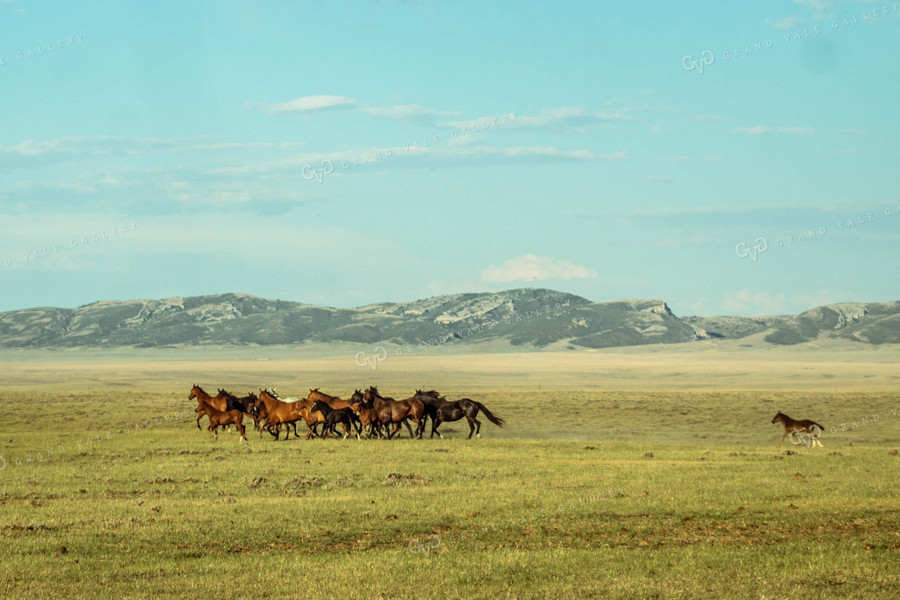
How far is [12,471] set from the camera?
24719 millimetres

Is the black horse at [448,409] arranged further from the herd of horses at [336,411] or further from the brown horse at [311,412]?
the brown horse at [311,412]

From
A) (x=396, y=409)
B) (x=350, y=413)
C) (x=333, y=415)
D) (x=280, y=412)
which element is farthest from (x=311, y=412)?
(x=396, y=409)

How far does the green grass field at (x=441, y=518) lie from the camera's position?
490 inches

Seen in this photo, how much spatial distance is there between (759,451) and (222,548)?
20034mm

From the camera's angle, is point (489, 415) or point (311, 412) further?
point (489, 415)

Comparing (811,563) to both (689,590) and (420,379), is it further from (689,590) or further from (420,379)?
(420,379)

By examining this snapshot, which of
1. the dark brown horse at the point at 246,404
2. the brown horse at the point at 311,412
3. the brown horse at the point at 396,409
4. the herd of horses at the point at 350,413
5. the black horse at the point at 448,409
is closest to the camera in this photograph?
the herd of horses at the point at 350,413

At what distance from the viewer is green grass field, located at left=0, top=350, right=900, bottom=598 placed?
12438 millimetres

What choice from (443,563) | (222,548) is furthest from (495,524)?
(222,548)

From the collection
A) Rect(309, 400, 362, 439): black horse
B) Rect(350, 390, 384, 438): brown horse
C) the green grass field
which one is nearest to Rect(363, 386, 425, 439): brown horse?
Rect(350, 390, 384, 438): brown horse

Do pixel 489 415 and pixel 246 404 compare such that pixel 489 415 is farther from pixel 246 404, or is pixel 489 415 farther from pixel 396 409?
pixel 246 404

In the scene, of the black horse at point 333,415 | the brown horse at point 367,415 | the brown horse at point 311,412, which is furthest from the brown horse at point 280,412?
the brown horse at point 367,415

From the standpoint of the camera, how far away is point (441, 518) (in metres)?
17.4

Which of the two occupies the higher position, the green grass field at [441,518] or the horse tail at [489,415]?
the horse tail at [489,415]
